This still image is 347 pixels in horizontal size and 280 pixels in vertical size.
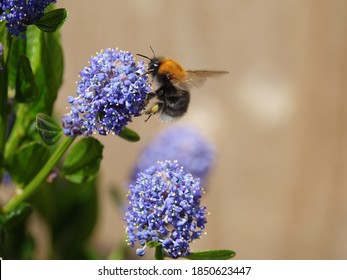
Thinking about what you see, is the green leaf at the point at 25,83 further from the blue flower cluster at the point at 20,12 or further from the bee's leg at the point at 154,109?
the bee's leg at the point at 154,109

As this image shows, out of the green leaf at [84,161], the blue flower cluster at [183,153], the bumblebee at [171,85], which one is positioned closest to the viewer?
the green leaf at [84,161]

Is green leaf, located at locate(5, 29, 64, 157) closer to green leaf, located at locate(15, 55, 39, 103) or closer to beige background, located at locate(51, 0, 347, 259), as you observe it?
green leaf, located at locate(15, 55, 39, 103)

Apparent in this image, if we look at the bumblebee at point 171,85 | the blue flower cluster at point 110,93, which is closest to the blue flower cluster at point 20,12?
the blue flower cluster at point 110,93

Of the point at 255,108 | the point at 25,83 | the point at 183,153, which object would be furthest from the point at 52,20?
the point at 255,108

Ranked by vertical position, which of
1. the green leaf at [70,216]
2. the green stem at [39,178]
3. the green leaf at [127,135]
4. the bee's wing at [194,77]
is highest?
the bee's wing at [194,77]

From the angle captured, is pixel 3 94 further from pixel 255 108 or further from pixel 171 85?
pixel 255 108
